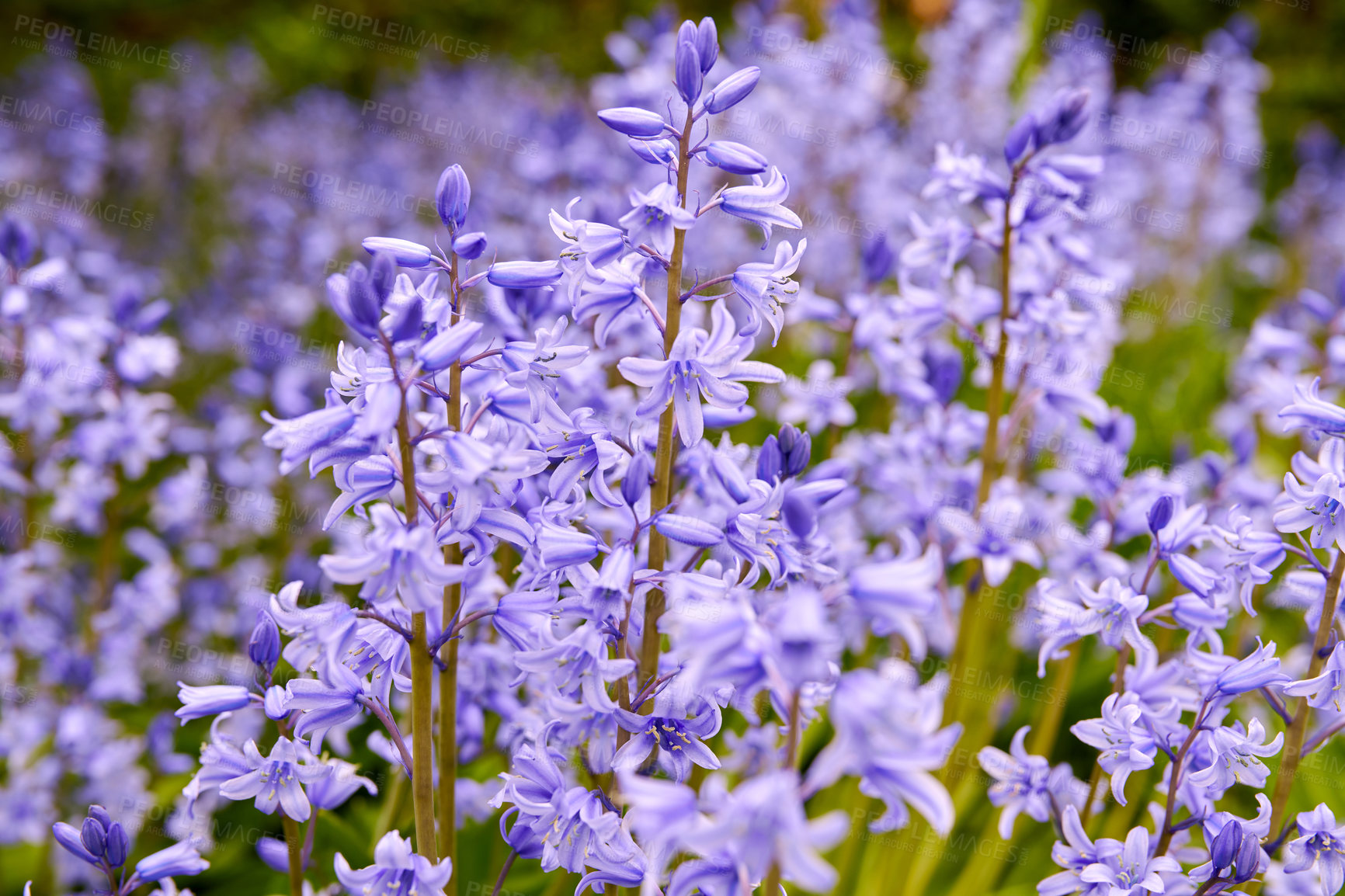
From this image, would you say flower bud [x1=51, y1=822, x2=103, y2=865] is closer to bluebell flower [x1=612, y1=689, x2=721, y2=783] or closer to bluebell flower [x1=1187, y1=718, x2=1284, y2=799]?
bluebell flower [x1=612, y1=689, x2=721, y2=783]

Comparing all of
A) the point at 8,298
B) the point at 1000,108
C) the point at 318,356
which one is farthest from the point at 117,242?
the point at 1000,108

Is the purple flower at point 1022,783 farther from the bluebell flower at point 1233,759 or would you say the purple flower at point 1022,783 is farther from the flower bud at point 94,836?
the flower bud at point 94,836

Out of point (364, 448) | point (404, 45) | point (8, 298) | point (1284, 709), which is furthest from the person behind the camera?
point (404, 45)

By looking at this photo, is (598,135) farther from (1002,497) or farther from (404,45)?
(404,45)

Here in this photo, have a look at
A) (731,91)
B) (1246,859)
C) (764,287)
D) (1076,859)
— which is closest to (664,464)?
(764,287)

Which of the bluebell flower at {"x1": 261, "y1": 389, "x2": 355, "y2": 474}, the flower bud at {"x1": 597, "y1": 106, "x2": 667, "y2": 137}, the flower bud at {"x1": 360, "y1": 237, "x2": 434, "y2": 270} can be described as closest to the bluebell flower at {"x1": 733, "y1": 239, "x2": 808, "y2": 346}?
the flower bud at {"x1": 597, "y1": 106, "x2": 667, "y2": 137}

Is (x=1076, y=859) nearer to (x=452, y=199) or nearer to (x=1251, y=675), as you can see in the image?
(x=1251, y=675)
